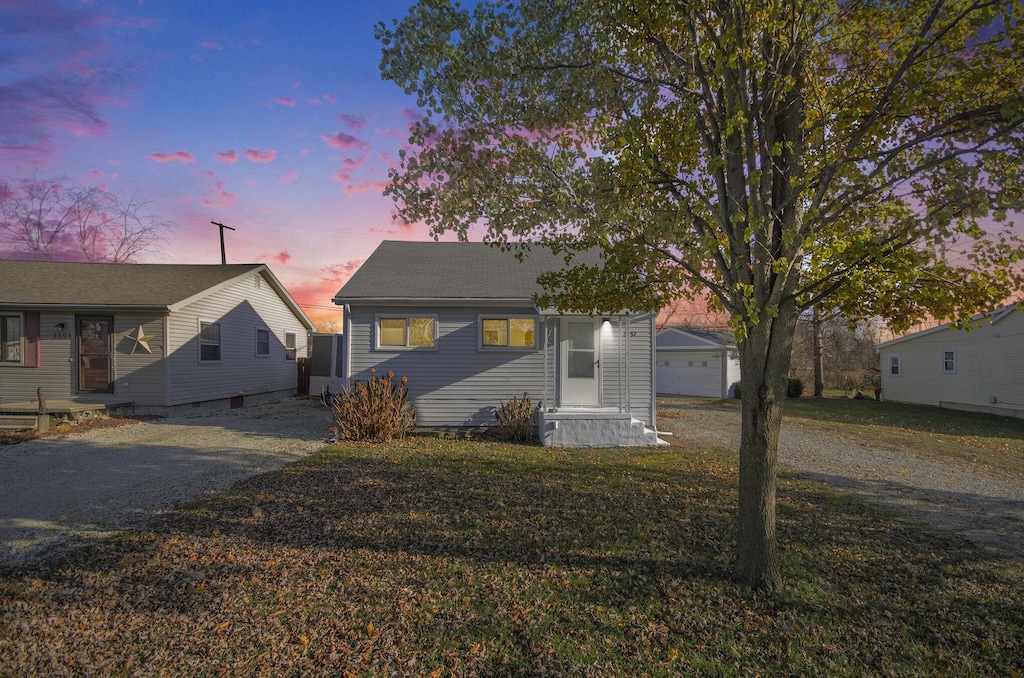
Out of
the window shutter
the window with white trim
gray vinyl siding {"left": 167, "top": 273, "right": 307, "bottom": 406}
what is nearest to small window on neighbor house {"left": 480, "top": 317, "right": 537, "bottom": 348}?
the window with white trim

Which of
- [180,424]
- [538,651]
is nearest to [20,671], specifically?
[538,651]

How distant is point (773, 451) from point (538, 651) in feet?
7.30

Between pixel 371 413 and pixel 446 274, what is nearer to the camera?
pixel 371 413

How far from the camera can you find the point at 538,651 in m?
3.14

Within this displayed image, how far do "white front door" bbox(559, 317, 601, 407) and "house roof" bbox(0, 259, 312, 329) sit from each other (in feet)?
31.6

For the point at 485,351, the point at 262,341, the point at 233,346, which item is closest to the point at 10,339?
the point at 233,346

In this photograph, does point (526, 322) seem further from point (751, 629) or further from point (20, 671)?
point (20, 671)

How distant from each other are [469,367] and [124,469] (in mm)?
6212

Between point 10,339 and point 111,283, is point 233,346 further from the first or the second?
point 10,339

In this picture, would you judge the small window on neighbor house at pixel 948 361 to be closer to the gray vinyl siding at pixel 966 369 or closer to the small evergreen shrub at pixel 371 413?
the gray vinyl siding at pixel 966 369

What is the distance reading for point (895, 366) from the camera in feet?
77.0

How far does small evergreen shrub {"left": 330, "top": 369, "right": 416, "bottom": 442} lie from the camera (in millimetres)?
10203

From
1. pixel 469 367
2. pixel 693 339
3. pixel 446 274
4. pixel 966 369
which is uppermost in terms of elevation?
pixel 446 274

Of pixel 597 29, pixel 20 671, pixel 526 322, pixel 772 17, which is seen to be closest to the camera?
pixel 20 671
